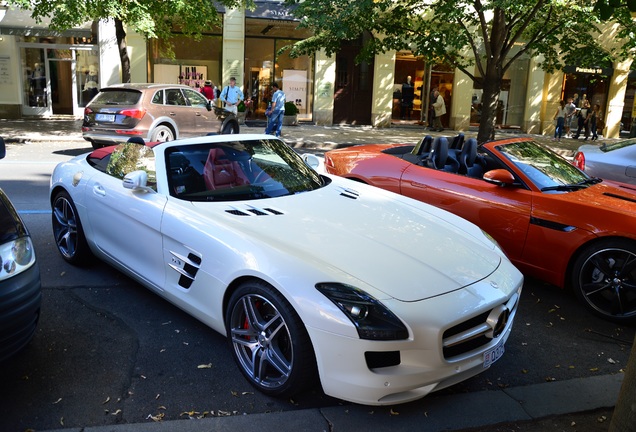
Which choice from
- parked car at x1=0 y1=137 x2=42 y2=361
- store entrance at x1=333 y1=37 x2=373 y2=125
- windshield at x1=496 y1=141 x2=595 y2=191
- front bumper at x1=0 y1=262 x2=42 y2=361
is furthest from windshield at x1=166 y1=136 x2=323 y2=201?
store entrance at x1=333 y1=37 x2=373 y2=125

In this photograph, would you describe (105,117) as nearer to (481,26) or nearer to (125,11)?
(125,11)

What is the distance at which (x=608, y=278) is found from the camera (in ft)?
14.7

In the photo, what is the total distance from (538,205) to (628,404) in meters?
2.70

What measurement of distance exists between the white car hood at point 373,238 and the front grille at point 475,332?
212mm

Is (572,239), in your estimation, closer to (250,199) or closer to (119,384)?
(250,199)

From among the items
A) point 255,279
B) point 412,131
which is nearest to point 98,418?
point 255,279

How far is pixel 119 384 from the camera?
3352 mm

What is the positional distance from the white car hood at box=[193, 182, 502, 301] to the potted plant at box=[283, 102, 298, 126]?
57.0 ft

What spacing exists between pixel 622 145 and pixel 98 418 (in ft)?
26.2

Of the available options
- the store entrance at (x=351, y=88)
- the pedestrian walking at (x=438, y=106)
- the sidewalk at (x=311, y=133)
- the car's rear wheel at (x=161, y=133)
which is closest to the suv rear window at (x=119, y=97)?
the car's rear wheel at (x=161, y=133)

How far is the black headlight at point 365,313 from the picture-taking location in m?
2.80

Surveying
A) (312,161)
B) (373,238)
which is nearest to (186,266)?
(373,238)

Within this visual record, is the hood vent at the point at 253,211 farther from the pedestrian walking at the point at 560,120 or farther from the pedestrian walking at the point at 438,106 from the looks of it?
the pedestrian walking at the point at 560,120

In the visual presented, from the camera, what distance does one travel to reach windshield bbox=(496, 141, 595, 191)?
527 cm
